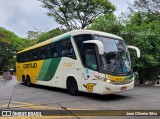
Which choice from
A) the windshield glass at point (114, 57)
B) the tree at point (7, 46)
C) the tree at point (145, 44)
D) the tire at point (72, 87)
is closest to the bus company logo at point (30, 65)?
the tire at point (72, 87)

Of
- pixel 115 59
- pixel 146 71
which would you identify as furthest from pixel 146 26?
pixel 115 59

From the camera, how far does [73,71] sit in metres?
13.3

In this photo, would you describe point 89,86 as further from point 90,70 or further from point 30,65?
point 30,65

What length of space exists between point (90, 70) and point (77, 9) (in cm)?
2168

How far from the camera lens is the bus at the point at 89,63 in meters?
11.4

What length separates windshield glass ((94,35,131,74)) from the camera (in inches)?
455

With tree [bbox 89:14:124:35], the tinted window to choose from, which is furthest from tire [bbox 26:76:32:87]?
tree [bbox 89:14:124:35]

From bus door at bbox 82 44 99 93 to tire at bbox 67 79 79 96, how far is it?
0.91m

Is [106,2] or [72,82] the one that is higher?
[106,2]

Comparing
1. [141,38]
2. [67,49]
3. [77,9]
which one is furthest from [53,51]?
[77,9]

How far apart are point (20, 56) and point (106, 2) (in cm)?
1549

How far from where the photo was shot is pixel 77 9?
107 ft

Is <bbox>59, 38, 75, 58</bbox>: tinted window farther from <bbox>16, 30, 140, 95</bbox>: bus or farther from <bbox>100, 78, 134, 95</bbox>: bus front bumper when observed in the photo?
<bbox>100, 78, 134, 95</bbox>: bus front bumper

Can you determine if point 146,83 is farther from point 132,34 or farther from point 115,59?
point 115,59
